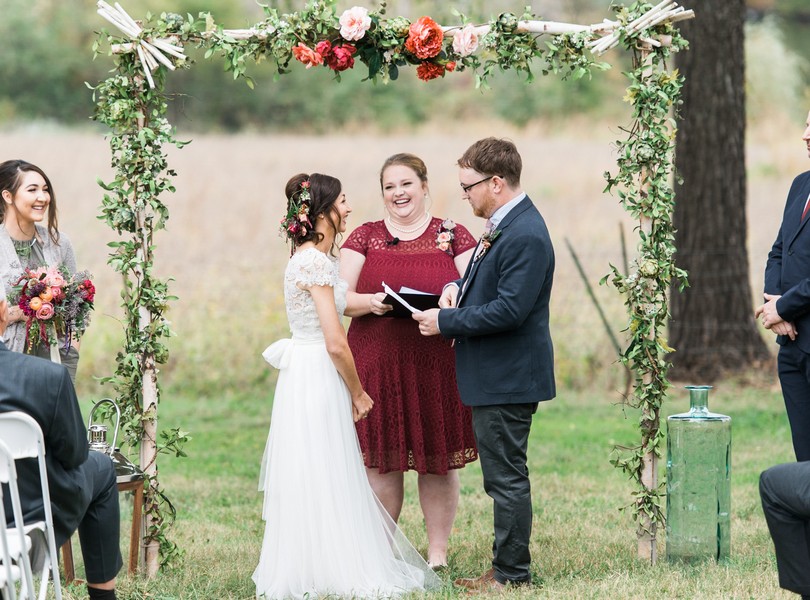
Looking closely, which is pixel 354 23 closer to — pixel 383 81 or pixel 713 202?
pixel 383 81

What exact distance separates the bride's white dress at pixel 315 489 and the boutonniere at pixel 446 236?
1.96 feet

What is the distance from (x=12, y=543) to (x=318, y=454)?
4.98 feet

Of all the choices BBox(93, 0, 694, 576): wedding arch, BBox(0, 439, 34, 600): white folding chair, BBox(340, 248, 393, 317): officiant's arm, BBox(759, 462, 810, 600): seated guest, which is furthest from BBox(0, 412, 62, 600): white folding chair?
BBox(759, 462, 810, 600): seated guest

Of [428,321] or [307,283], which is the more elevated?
[307,283]

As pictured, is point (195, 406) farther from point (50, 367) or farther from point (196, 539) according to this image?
point (50, 367)

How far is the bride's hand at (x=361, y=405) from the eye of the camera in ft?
16.0

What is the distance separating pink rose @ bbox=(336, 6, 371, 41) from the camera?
4.95 m

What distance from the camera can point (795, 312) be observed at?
188 inches

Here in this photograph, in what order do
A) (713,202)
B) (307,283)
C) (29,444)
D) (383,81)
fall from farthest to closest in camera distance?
(713,202), (383,81), (307,283), (29,444)

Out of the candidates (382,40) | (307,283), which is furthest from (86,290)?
(382,40)

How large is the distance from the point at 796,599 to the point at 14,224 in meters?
3.98

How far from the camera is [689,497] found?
17.0 ft

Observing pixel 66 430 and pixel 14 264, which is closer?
pixel 66 430

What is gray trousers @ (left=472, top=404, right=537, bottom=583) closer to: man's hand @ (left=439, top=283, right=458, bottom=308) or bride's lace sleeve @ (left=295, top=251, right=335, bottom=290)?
man's hand @ (left=439, top=283, right=458, bottom=308)
